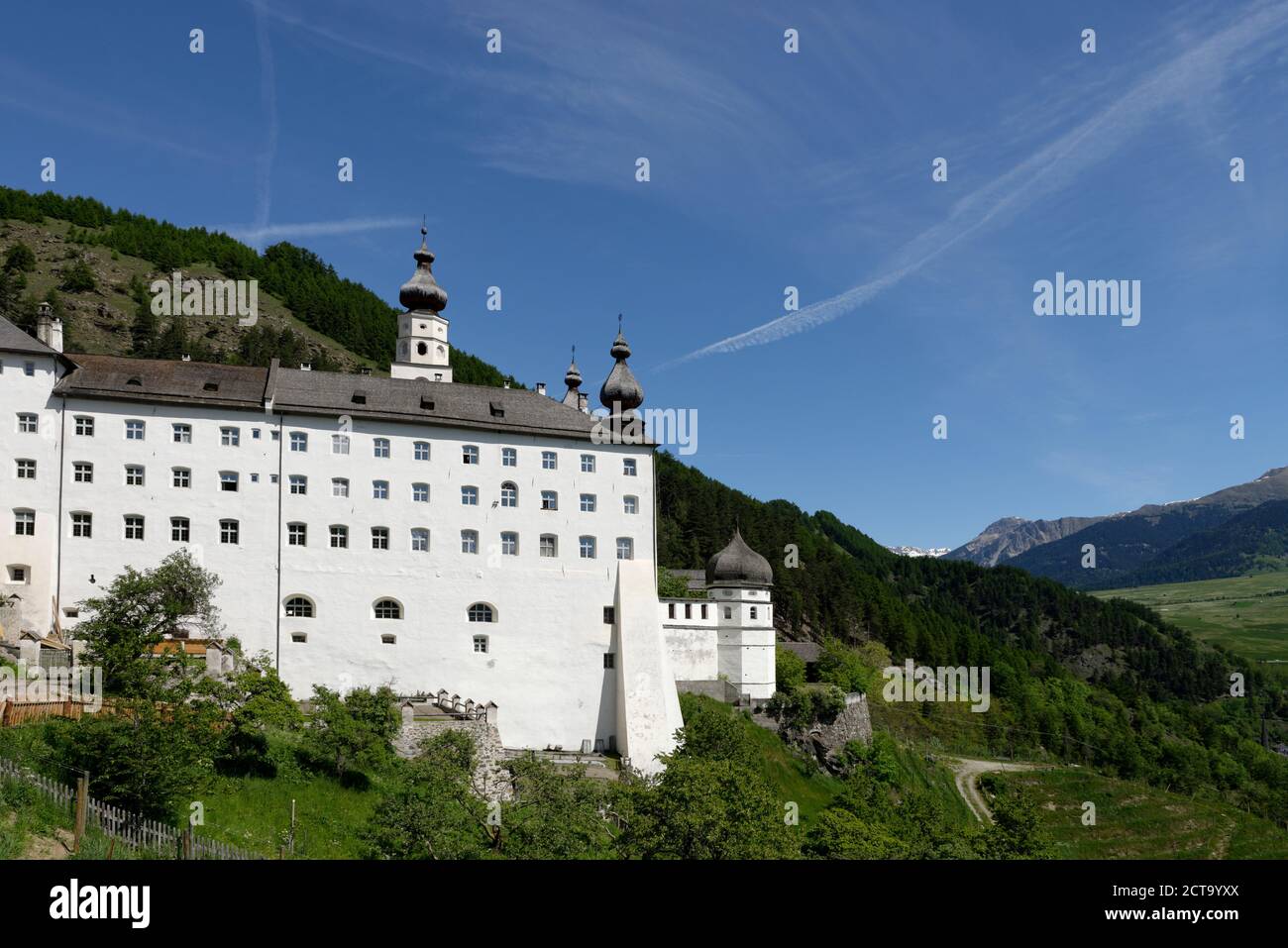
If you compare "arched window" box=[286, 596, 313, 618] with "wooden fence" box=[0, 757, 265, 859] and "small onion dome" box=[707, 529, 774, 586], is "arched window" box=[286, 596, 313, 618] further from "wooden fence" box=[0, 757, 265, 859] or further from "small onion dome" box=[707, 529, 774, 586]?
"small onion dome" box=[707, 529, 774, 586]

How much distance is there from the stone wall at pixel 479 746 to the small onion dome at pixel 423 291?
107ft

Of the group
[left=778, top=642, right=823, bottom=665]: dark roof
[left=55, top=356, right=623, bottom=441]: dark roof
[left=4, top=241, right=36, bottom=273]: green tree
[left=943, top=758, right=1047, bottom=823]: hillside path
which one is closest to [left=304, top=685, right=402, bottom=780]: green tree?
[left=55, top=356, right=623, bottom=441]: dark roof

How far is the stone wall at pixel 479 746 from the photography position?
3903cm

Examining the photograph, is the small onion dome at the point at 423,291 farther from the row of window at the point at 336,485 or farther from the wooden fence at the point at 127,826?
the wooden fence at the point at 127,826

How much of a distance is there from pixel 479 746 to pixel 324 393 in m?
19.9

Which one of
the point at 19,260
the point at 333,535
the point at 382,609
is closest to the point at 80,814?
the point at 382,609

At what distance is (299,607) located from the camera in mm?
47000

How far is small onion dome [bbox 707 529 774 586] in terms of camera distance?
5631 centimetres

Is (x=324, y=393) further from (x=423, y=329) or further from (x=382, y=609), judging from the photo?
(x=423, y=329)

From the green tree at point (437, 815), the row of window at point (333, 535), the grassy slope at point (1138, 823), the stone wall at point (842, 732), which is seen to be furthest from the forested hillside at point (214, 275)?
the green tree at point (437, 815)

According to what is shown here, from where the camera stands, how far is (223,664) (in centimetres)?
4044
